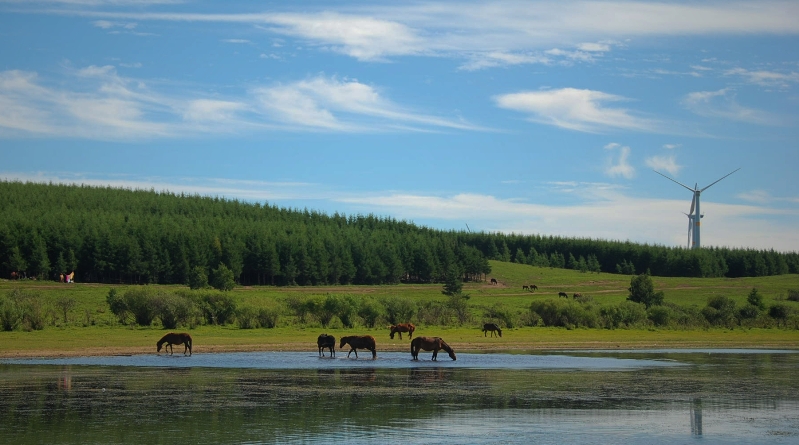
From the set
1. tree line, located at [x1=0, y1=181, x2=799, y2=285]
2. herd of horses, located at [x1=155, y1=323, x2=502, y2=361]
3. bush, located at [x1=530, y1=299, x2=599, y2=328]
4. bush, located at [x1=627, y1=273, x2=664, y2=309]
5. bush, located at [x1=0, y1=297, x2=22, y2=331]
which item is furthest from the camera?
tree line, located at [x1=0, y1=181, x2=799, y2=285]

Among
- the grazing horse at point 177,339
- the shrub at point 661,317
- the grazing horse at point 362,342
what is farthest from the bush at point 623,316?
the grazing horse at point 177,339

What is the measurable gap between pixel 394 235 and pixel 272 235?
41526mm

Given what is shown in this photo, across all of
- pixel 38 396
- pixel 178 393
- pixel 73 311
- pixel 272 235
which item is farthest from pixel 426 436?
pixel 272 235

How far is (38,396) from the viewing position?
26.0m

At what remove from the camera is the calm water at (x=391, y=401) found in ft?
67.8

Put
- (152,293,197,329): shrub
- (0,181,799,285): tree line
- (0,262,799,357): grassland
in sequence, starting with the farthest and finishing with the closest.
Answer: (0,181,799,285): tree line < (152,293,197,329): shrub < (0,262,799,357): grassland

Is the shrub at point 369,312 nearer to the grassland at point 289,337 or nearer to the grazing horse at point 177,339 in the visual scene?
the grassland at point 289,337

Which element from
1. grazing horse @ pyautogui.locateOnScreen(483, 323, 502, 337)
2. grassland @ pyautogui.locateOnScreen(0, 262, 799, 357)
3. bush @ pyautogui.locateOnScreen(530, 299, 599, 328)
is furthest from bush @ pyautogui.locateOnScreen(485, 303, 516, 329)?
grazing horse @ pyautogui.locateOnScreen(483, 323, 502, 337)

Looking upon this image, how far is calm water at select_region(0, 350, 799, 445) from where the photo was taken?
67.8ft

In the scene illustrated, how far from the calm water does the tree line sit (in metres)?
69.3

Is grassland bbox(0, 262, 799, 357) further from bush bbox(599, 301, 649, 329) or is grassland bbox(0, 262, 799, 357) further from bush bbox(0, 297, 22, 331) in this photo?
bush bbox(599, 301, 649, 329)

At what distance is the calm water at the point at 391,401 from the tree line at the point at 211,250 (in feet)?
227

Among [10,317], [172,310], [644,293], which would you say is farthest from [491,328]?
[644,293]

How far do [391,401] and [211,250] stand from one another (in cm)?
11253
